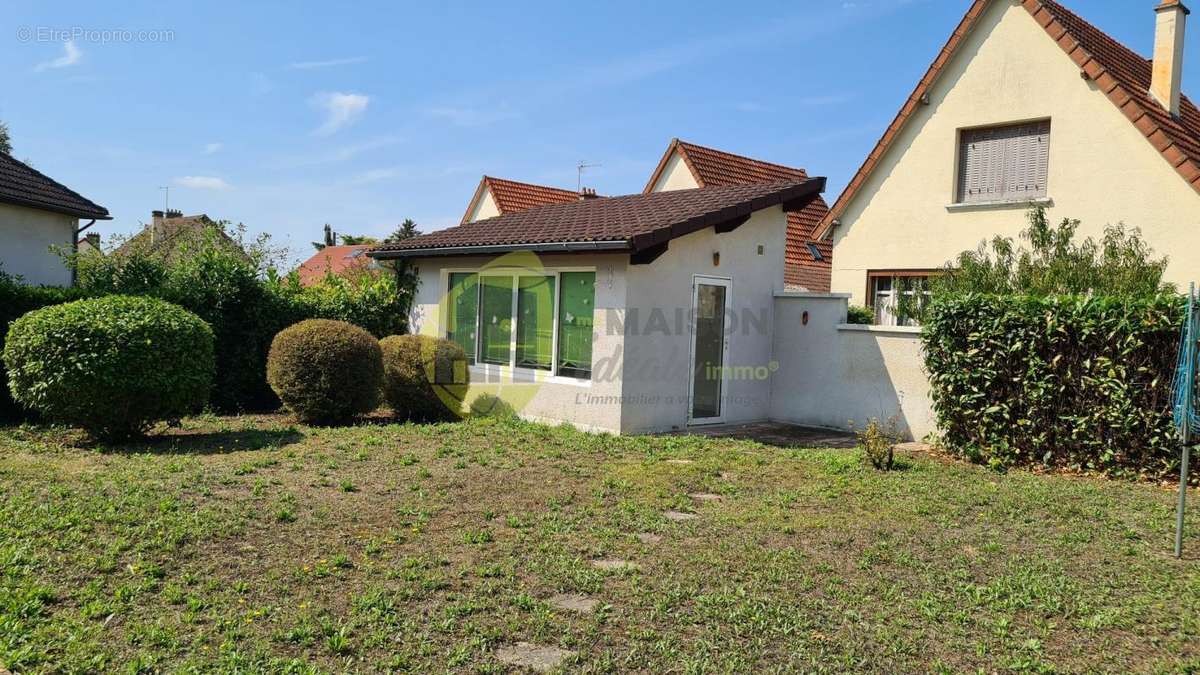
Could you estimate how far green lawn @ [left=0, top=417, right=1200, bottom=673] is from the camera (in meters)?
4.34

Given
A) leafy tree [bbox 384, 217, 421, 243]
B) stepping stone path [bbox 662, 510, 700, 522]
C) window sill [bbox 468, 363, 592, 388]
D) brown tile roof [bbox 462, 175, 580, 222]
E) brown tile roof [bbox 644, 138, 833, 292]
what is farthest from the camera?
leafy tree [bbox 384, 217, 421, 243]

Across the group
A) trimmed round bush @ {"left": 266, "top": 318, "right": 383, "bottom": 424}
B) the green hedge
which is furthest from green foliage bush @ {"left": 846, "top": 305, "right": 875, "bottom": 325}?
trimmed round bush @ {"left": 266, "top": 318, "right": 383, "bottom": 424}

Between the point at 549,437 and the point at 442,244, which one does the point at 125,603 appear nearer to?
the point at 549,437

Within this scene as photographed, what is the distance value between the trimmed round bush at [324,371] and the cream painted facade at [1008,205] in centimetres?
1098

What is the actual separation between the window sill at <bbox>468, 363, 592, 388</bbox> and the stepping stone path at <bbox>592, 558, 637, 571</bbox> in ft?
20.7

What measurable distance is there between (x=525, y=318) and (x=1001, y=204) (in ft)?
31.9

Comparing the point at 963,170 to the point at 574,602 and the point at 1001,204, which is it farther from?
the point at 574,602

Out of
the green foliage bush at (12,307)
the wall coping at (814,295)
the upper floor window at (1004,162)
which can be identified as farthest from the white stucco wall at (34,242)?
the upper floor window at (1004,162)

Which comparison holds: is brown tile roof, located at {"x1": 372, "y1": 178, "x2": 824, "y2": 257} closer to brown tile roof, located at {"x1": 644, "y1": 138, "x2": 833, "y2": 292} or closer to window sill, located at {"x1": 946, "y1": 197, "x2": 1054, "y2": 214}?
window sill, located at {"x1": 946, "y1": 197, "x2": 1054, "y2": 214}

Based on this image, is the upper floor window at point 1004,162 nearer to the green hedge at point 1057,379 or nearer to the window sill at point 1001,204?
the window sill at point 1001,204

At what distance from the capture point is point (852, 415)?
12.8 m

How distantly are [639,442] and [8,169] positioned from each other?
56.0 feet

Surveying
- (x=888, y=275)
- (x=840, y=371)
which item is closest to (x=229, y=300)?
(x=840, y=371)

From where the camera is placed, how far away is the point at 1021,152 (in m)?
15.2
